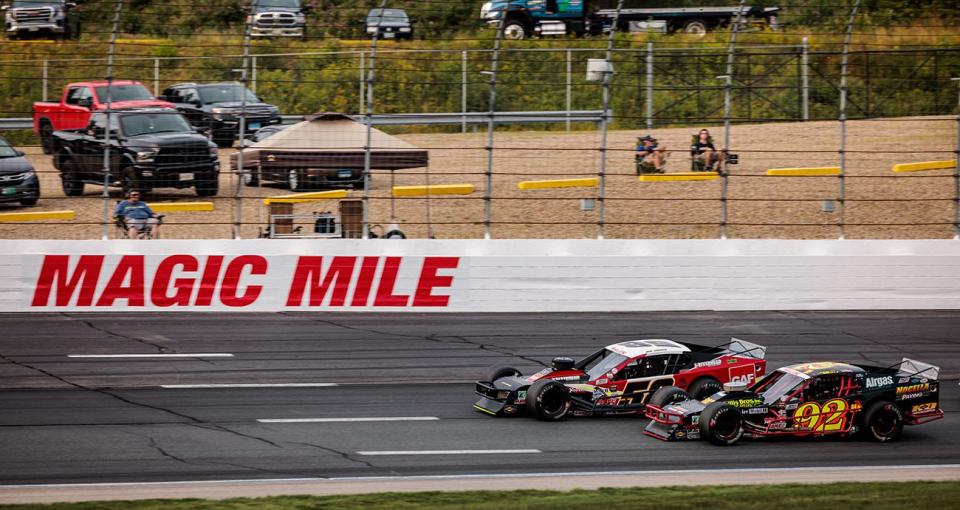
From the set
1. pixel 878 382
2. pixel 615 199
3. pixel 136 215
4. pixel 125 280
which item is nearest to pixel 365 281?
pixel 125 280

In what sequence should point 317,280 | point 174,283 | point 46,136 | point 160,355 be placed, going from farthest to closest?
1. point 46,136
2. point 317,280
3. point 174,283
4. point 160,355

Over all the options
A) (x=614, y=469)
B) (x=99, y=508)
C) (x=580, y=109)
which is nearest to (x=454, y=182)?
→ (x=580, y=109)

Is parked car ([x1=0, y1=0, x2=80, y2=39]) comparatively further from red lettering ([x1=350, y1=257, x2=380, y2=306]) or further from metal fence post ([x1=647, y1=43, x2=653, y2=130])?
metal fence post ([x1=647, y1=43, x2=653, y2=130])

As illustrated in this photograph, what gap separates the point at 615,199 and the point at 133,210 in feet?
29.6

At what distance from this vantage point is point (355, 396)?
583 inches

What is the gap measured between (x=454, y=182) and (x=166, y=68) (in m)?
7.53

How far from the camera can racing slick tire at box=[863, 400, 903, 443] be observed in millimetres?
13039

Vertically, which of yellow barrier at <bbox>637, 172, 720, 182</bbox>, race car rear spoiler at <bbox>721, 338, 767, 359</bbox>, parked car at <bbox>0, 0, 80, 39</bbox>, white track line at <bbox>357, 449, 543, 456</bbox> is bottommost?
white track line at <bbox>357, 449, 543, 456</bbox>

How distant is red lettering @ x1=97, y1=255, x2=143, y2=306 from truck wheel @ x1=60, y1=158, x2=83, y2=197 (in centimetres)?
345

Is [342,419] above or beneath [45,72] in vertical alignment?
beneath

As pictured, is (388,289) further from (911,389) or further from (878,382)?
(911,389)

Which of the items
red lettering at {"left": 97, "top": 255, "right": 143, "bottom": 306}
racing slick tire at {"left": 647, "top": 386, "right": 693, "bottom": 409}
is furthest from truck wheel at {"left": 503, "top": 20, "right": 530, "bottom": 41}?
racing slick tire at {"left": 647, "top": 386, "right": 693, "bottom": 409}

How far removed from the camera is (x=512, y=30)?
73.0 ft

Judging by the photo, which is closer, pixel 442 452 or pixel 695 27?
pixel 442 452
